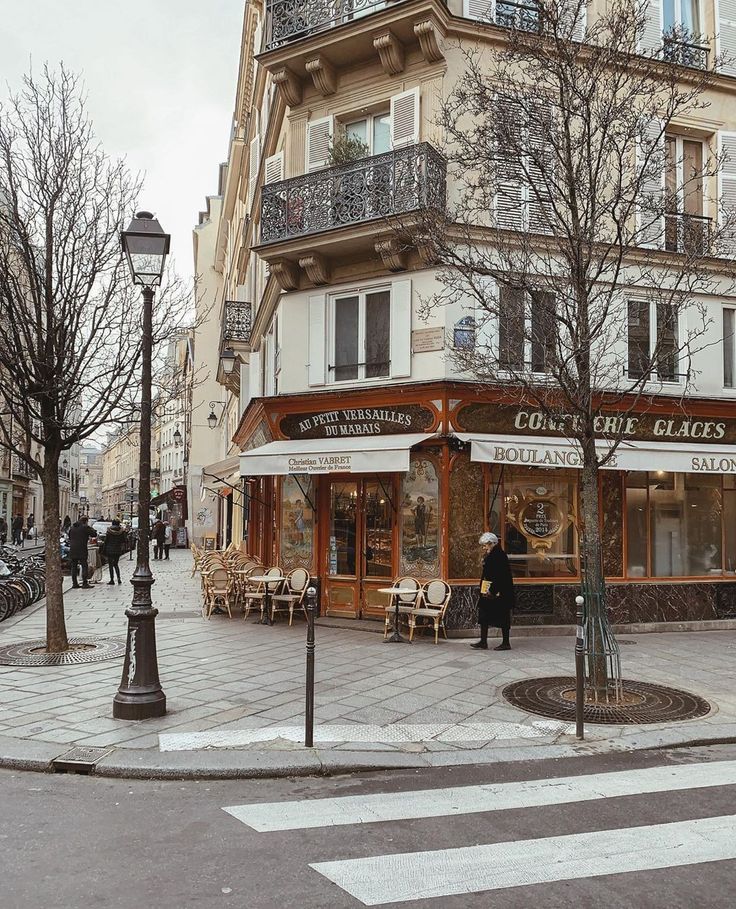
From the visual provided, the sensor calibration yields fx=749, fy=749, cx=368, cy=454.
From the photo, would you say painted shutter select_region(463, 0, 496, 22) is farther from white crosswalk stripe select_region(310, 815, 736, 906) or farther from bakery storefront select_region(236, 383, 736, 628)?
white crosswalk stripe select_region(310, 815, 736, 906)

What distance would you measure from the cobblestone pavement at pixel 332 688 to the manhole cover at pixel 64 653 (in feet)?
0.94

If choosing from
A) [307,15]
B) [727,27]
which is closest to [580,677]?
A: [307,15]

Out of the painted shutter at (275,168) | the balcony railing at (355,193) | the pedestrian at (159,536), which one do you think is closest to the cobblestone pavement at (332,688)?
the balcony railing at (355,193)

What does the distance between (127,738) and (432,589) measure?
6281mm

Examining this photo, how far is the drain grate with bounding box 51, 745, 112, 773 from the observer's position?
5864 mm

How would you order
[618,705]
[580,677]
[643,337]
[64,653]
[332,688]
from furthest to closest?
[643,337]
[64,653]
[332,688]
[618,705]
[580,677]

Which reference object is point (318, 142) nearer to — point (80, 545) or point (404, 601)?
point (404, 601)

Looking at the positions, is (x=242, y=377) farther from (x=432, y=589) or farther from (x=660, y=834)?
(x=660, y=834)

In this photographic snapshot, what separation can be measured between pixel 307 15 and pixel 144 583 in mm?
11560

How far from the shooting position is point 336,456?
1266cm

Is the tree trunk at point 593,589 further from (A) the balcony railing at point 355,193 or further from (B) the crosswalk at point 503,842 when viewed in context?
(A) the balcony railing at point 355,193

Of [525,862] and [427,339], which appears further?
[427,339]

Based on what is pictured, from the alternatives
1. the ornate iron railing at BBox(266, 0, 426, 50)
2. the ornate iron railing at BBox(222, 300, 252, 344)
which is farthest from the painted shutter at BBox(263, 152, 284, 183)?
the ornate iron railing at BBox(222, 300, 252, 344)

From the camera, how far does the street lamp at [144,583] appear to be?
23.5 feet
